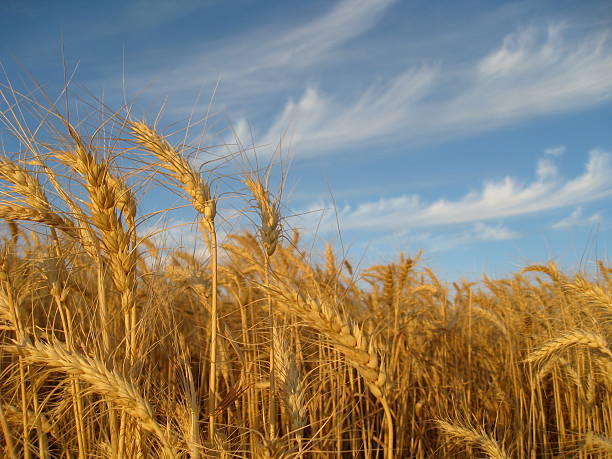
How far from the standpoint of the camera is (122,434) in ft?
5.46

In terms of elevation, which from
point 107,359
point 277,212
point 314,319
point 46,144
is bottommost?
Answer: point 107,359

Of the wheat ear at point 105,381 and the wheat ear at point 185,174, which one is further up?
the wheat ear at point 185,174

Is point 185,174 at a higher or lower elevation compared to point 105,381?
higher

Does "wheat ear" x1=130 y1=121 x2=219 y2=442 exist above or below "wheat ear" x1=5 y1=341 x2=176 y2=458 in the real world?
above

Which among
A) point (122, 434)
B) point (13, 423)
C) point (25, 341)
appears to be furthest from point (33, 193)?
point (13, 423)

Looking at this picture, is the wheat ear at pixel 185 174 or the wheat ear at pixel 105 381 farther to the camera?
the wheat ear at pixel 185 174

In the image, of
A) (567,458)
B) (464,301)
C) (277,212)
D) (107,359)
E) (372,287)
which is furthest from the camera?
(464,301)

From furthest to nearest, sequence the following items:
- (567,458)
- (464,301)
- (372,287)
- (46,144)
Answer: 1. (464,301)
2. (372,287)
3. (567,458)
4. (46,144)

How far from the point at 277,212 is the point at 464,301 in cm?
404

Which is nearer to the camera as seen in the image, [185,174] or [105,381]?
[105,381]

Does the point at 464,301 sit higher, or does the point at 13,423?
the point at 464,301

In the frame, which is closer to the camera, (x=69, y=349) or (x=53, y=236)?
(x=69, y=349)

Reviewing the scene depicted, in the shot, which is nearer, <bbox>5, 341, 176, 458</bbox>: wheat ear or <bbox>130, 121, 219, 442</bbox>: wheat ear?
<bbox>5, 341, 176, 458</bbox>: wheat ear

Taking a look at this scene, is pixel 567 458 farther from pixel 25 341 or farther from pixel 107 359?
pixel 25 341
